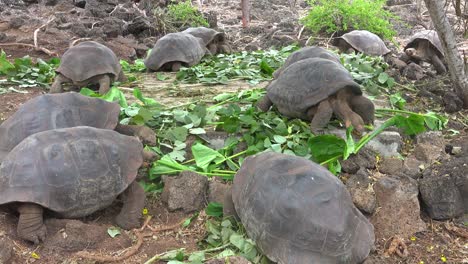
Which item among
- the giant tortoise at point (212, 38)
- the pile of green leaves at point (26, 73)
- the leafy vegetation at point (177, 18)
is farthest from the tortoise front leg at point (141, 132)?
the leafy vegetation at point (177, 18)

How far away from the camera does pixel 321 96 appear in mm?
4012

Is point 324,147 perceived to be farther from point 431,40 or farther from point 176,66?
point 431,40

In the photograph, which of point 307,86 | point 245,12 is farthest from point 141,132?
point 245,12

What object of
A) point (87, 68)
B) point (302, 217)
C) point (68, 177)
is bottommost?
point (87, 68)

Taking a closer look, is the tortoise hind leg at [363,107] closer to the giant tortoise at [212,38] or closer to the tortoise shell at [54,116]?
the tortoise shell at [54,116]

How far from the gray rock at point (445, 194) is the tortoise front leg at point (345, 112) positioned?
2.36ft

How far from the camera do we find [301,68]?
4.26 metres

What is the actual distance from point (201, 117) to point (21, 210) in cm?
174

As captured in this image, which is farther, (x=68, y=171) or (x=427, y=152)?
(x=427, y=152)

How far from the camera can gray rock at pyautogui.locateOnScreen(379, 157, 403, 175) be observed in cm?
383

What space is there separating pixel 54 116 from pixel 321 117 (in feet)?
6.91

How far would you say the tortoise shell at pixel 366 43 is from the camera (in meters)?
8.20

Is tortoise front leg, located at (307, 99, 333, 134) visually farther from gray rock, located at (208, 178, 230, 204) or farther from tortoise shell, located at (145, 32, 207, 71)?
tortoise shell, located at (145, 32, 207, 71)

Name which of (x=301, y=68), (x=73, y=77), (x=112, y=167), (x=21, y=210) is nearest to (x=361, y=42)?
(x=301, y=68)
